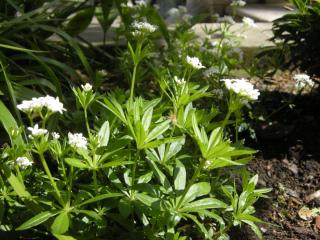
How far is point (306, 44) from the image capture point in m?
2.56

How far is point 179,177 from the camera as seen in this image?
1.50 m

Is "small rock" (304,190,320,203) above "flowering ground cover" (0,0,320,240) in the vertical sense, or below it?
below

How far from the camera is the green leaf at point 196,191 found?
1.43 meters

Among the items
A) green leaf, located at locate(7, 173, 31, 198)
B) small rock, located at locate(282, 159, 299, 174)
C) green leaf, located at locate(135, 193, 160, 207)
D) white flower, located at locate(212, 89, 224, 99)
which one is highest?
green leaf, located at locate(7, 173, 31, 198)

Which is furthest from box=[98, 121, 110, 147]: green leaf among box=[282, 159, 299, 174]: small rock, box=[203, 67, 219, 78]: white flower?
box=[282, 159, 299, 174]: small rock

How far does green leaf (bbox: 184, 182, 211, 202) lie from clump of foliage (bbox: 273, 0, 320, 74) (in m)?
1.37

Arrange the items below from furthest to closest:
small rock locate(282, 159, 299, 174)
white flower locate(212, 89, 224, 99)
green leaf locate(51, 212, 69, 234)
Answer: small rock locate(282, 159, 299, 174) → white flower locate(212, 89, 224, 99) → green leaf locate(51, 212, 69, 234)

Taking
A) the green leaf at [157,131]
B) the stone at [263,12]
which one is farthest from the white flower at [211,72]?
the stone at [263,12]

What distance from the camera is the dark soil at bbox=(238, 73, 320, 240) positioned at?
2.08 m

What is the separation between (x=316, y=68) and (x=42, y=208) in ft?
5.63

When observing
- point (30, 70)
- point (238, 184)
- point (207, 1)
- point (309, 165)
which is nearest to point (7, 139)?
point (30, 70)

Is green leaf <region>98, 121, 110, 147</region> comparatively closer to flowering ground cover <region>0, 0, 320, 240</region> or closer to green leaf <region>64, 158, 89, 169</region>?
flowering ground cover <region>0, 0, 320, 240</region>

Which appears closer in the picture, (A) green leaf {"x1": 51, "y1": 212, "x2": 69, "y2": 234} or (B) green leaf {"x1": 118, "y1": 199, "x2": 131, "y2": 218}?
(A) green leaf {"x1": 51, "y1": 212, "x2": 69, "y2": 234}

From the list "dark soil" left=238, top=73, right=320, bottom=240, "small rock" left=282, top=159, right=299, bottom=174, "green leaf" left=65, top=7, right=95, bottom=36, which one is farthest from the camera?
"green leaf" left=65, top=7, right=95, bottom=36
